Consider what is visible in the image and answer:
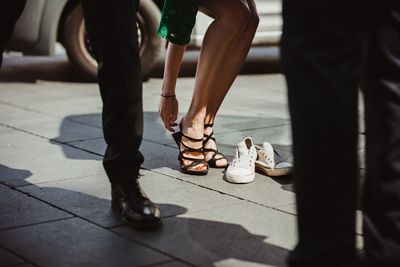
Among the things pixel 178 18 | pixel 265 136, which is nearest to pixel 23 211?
pixel 178 18

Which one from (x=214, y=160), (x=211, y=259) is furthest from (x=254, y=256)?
(x=214, y=160)

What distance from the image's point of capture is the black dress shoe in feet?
11.8

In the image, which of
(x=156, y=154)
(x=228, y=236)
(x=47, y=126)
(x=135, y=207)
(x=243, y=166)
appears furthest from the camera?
(x=47, y=126)

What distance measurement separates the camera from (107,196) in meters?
4.12

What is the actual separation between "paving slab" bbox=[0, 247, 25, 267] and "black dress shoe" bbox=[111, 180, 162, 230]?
53 cm

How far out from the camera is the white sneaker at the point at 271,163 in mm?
4488

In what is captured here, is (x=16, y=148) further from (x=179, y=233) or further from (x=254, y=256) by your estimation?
(x=254, y=256)

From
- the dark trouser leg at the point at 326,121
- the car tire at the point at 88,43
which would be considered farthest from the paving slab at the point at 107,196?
the car tire at the point at 88,43

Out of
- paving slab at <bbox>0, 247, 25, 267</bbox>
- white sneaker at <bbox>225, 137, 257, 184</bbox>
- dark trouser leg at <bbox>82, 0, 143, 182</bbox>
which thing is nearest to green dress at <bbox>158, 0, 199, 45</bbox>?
white sneaker at <bbox>225, 137, 257, 184</bbox>

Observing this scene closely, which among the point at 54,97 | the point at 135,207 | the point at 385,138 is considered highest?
the point at 385,138

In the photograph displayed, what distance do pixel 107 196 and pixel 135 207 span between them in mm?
504

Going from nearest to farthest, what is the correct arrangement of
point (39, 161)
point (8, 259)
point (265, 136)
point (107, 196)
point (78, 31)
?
point (8, 259)
point (107, 196)
point (39, 161)
point (265, 136)
point (78, 31)

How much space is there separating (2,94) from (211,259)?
4496 mm

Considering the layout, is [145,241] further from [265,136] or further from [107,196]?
[265,136]
